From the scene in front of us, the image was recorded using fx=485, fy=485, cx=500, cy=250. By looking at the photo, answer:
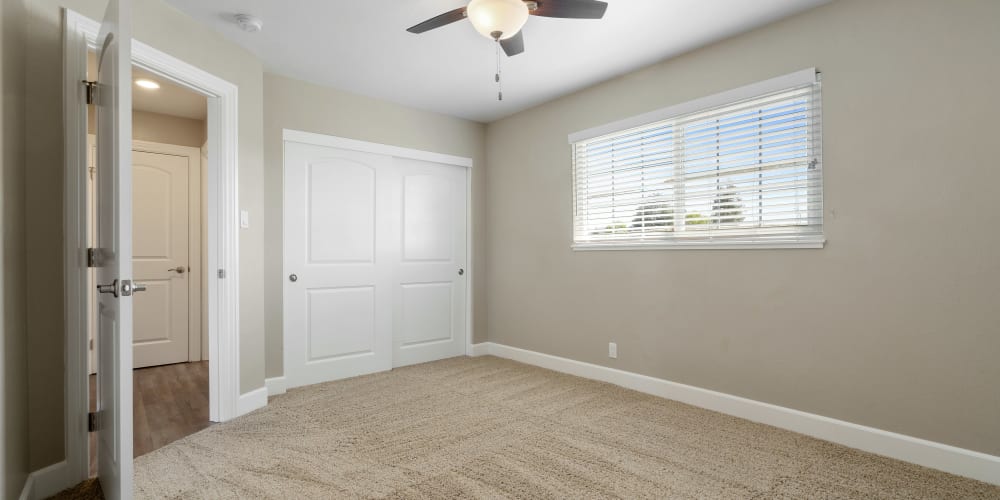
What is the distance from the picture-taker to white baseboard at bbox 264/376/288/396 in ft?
11.8

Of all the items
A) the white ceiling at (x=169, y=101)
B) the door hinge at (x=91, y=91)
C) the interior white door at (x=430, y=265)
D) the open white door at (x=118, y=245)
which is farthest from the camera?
the interior white door at (x=430, y=265)

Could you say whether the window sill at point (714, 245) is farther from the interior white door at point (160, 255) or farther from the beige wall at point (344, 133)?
the interior white door at point (160, 255)

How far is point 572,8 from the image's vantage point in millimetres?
2191

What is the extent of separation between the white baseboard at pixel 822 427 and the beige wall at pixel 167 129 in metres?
4.31

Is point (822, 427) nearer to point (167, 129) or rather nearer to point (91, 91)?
point (91, 91)

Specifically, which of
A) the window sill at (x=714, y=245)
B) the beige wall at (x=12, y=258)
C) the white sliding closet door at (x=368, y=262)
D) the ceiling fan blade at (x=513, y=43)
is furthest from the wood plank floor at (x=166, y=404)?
the window sill at (x=714, y=245)

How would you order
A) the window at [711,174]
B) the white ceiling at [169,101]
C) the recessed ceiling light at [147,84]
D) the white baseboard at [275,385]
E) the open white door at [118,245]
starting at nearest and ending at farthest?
the open white door at [118,245] → the window at [711,174] → the white baseboard at [275,385] → the recessed ceiling light at [147,84] → the white ceiling at [169,101]

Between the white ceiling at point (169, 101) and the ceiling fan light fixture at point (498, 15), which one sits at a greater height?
the white ceiling at point (169, 101)

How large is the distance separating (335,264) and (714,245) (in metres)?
2.91

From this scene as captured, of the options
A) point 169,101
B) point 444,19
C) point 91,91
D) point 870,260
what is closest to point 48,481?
point 91,91

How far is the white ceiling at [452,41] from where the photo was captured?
2.71 m

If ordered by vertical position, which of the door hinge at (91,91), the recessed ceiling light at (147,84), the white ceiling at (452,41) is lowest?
the door hinge at (91,91)

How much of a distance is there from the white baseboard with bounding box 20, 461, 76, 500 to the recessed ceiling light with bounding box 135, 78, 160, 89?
9.59 feet

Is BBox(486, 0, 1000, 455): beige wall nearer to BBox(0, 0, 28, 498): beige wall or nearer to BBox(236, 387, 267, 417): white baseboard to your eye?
BBox(236, 387, 267, 417): white baseboard
